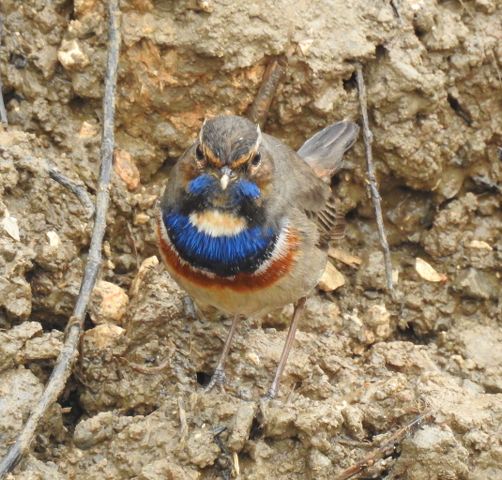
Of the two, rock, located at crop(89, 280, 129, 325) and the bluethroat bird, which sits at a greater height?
the bluethroat bird

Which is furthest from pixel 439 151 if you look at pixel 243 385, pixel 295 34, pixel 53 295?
pixel 53 295

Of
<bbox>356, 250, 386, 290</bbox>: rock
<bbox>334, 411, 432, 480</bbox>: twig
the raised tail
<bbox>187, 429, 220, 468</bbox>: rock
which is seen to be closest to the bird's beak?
<bbox>187, 429, 220, 468</bbox>: rock

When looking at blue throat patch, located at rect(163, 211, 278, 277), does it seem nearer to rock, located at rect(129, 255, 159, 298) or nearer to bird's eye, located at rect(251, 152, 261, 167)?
bird's eye, located at rect(251, 152, 261, 167)

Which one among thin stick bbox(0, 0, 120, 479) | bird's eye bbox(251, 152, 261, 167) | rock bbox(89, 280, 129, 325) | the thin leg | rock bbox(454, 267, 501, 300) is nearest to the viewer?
thin stick bbox(0, 0, 120, 479)

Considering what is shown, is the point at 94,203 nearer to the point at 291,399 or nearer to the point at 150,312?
the point at 150,312

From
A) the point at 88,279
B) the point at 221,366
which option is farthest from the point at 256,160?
the point at 221,366

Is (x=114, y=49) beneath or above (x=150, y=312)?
above
